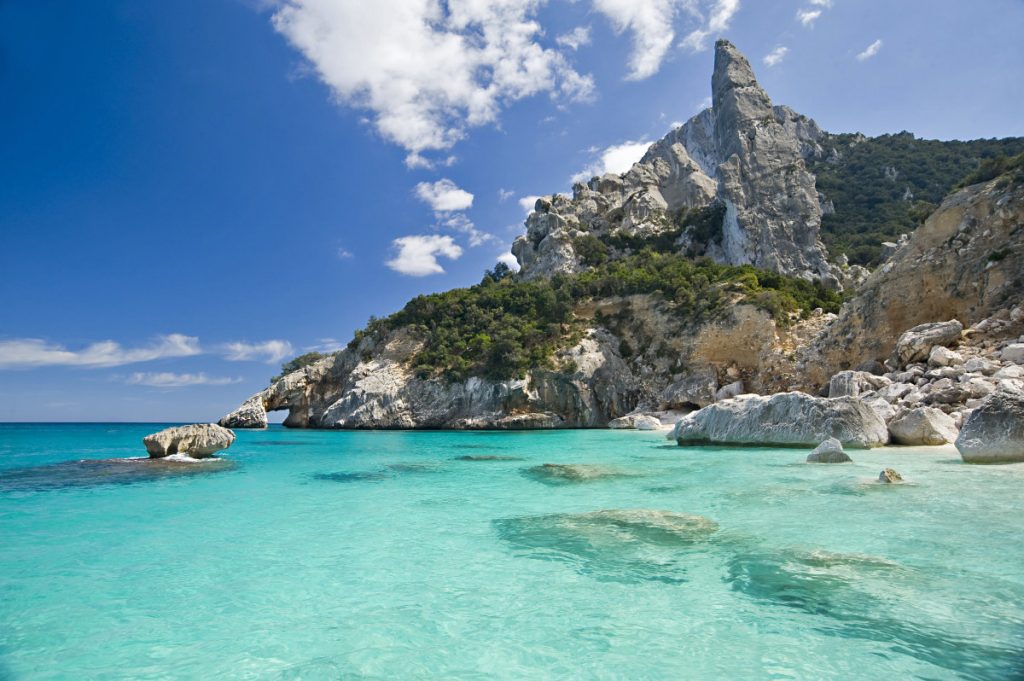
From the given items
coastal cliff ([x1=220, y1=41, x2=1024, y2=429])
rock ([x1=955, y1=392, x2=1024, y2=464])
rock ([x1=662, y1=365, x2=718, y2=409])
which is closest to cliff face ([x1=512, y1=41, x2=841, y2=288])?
coastal cliff ([x1=220, y1=41, x2=1024, y2=429])

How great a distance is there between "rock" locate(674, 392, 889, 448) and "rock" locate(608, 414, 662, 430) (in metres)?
11.7

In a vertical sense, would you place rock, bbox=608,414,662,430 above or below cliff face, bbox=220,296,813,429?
below

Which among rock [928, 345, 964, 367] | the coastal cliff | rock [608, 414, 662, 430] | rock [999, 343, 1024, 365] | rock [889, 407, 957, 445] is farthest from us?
rock [608, 414, 662, 430]

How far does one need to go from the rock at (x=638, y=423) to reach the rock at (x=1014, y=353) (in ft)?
55.3

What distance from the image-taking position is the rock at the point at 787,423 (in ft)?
47.8

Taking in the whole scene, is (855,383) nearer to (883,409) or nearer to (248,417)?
(883,409)

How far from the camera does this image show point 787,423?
1616 centimetres

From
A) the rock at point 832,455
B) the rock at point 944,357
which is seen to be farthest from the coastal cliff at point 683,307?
the rock at point 832,455

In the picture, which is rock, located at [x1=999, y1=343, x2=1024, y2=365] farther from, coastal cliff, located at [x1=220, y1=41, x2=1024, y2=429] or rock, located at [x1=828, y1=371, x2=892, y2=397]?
rock, located at [x1=828, y1=371, x2=892, y2=397]

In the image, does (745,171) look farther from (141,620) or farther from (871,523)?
(141,620)

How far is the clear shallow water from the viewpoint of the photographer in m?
3.33

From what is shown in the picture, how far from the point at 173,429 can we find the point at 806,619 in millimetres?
20641

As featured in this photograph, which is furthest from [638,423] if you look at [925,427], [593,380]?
[925,427]

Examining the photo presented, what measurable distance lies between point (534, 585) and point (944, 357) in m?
20.3
